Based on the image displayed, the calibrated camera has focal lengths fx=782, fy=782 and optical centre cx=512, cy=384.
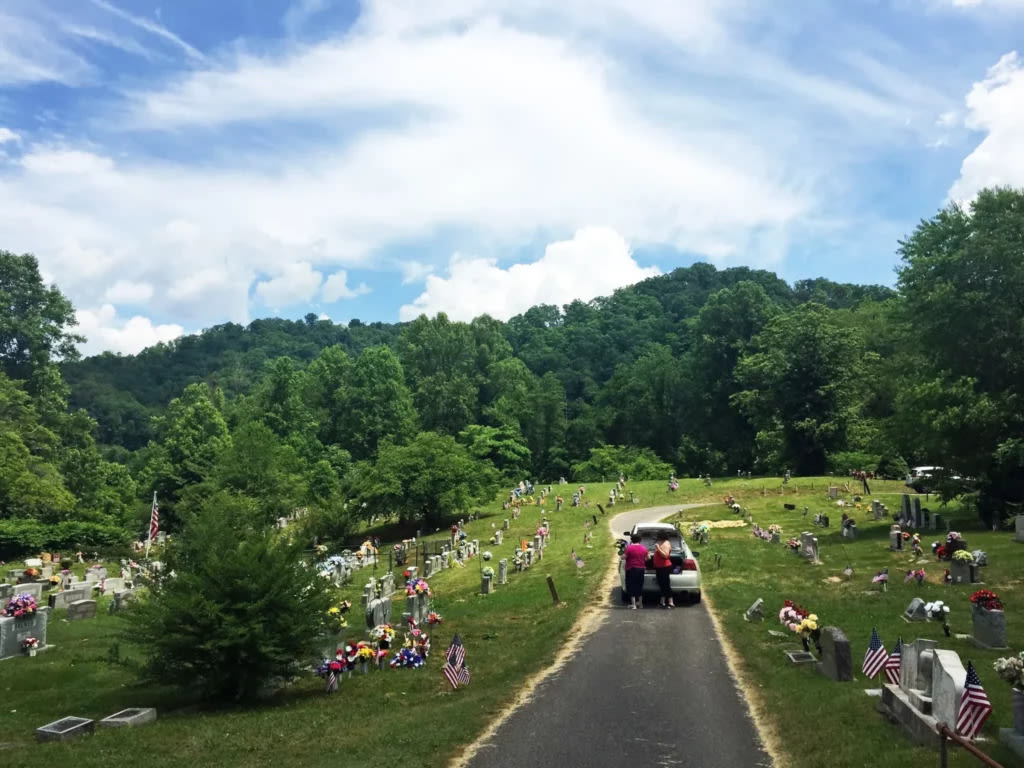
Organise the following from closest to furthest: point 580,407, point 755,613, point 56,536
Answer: point 755,613 → point 56,536 → point 580,407

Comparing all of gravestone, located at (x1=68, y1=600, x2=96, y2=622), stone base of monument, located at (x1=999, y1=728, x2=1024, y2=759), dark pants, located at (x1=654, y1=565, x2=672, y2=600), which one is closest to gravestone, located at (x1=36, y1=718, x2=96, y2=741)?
dark pants, located at (x1=654, y1=565, x2=672, y2=600)

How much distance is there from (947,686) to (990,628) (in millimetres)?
5469

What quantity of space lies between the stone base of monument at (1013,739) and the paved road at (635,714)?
7.12ft

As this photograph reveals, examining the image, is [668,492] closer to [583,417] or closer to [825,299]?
[583,417]

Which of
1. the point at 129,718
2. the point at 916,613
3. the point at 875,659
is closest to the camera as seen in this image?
the point at 875,659

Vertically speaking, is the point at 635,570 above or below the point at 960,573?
above

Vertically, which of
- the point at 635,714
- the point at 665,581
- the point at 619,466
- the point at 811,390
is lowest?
the point at 635,714

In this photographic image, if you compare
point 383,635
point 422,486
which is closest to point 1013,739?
point 383,635

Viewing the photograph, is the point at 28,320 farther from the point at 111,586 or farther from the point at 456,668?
the point at 456,668

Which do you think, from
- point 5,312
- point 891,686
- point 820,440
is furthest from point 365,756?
point 5,312

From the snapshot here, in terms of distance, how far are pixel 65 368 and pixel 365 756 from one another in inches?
5730

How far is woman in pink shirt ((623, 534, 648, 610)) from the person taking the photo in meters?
16.4

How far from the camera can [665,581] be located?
1636cm

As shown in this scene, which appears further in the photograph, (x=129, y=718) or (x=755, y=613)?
(x=755, y=613)
